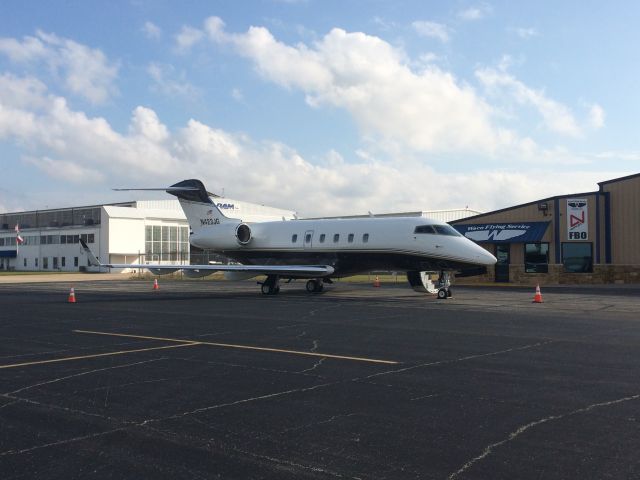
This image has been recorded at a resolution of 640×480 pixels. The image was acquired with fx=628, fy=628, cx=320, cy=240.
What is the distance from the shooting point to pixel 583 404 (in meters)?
7.05

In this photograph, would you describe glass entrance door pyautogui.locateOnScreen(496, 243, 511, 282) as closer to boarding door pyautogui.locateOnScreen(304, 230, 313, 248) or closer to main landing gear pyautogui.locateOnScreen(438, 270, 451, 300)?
main landing gear pyautogui.locateOnScreen(438, 270, 451, 300)

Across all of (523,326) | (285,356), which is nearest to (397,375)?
(285,356)

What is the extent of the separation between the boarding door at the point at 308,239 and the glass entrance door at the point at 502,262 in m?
15.1

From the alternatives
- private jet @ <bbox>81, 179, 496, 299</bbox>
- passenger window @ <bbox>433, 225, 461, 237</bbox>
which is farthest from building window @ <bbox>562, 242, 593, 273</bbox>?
passenger window @ <bbox>433, 225, 461, 237</bbox>

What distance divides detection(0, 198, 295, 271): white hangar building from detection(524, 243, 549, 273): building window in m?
36.1

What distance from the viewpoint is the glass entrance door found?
38.2 metres

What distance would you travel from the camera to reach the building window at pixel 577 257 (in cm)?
3647

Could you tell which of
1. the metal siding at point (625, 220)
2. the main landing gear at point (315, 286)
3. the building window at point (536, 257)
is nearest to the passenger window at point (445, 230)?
the main landing gear at point (315, 286)

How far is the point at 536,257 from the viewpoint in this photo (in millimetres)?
37438

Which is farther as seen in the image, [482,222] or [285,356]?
[482,222]

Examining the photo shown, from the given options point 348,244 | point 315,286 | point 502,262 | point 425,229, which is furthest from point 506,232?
point 425,229

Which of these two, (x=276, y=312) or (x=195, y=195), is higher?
(x=195, y=195)

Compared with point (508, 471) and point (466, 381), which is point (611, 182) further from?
point (508, 471)

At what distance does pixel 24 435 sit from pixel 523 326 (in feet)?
37.9
